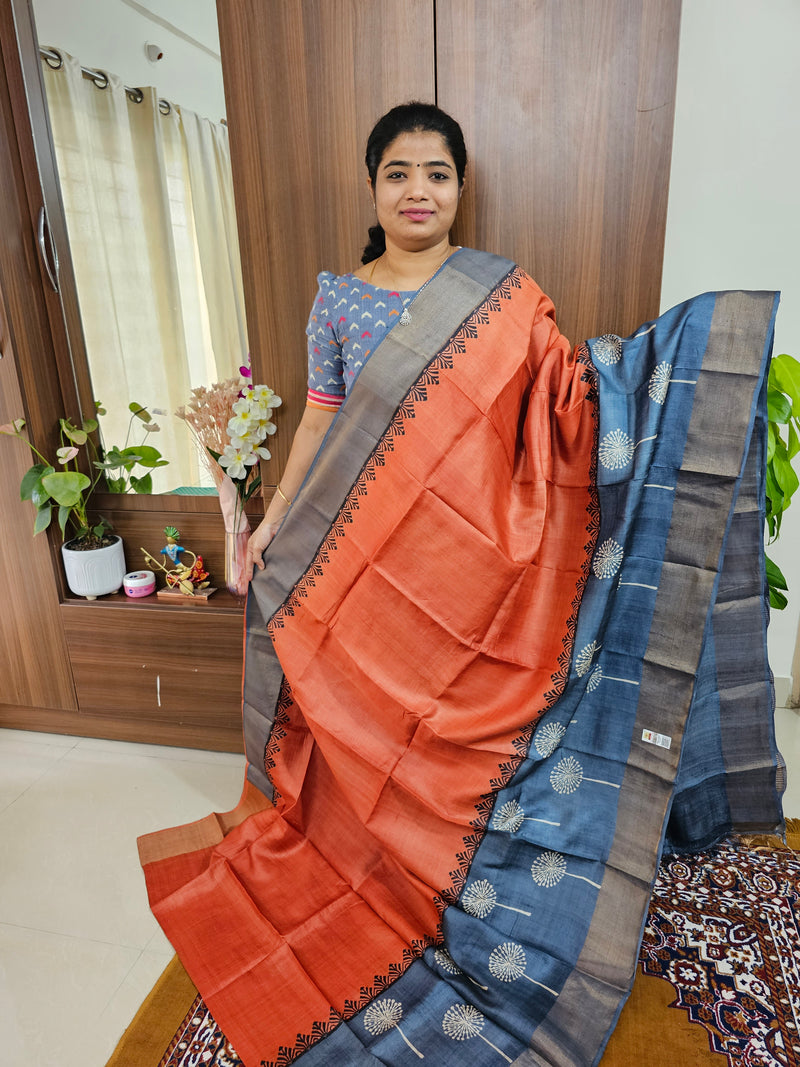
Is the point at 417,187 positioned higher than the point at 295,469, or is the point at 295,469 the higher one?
the point at 417,187

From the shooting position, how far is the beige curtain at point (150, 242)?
1.84 metres

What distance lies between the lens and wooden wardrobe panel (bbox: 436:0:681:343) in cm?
139

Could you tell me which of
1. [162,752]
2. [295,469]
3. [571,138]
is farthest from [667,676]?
[162,752]

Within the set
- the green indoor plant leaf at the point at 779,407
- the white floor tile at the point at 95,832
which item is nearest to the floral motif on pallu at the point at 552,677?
the green indoor plant leaf at the point at 779,407

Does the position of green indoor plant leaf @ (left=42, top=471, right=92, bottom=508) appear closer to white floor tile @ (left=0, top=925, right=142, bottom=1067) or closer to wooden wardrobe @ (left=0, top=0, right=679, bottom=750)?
wooden wardrobe @ (left=0, top=0, right=679, bottom=750)

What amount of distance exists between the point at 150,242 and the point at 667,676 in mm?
1680

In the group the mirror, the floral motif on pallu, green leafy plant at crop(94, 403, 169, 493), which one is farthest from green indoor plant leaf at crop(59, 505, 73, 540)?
the floral motif on pallu

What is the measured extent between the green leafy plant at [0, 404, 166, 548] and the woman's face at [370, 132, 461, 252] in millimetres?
1015

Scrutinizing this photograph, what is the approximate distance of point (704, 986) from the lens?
48.4 inches

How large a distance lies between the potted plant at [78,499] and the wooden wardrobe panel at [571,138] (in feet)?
3.81

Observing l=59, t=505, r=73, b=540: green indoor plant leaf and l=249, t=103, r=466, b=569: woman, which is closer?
l=249, t=103, r=466, b=569: woman

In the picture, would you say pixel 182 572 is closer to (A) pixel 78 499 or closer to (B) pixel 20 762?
(A) pixel 78 499

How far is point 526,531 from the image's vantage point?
129 cm

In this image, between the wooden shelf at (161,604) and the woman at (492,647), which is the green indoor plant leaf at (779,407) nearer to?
the woman at (492,647)
